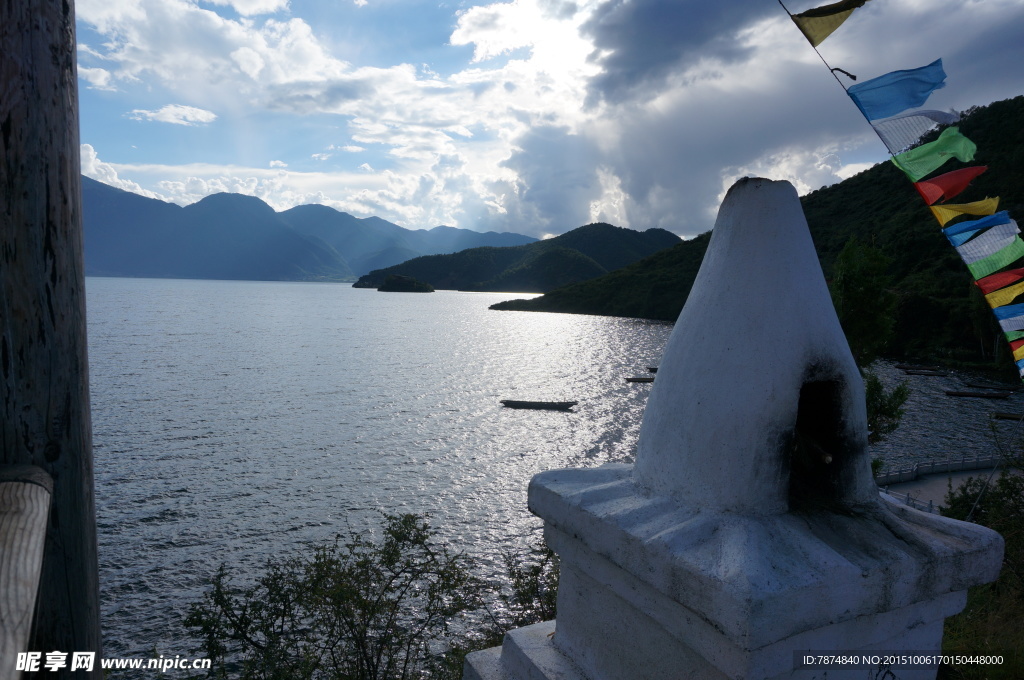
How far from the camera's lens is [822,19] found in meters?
4.76

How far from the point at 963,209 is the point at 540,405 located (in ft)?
104

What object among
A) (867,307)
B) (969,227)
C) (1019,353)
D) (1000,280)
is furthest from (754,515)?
(867,307)

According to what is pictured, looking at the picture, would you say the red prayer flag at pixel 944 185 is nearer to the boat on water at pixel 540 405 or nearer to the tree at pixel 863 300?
the tree at pixel 863 300

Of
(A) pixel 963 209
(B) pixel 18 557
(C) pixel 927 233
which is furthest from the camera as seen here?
(C) pixel 927 233

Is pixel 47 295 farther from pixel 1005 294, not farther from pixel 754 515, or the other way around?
pixel 1005 294

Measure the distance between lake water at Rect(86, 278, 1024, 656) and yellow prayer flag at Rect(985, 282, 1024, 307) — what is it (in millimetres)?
13481

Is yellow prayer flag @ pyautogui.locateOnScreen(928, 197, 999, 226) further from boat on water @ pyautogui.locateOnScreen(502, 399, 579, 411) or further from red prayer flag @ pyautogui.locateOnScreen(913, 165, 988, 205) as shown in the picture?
boat on water @ pyautogui.locateOnScreen(502, 399, 579, 411)

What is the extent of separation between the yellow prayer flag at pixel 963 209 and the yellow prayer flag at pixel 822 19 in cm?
322

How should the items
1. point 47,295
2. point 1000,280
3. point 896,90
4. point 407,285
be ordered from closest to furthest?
1. point 47,295
2. point 896,90
3. point 1000,280
4. point 407,285

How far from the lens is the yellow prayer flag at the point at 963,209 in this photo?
268 inches

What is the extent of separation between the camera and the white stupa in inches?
93.7

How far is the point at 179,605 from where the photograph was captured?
1443 centimetres

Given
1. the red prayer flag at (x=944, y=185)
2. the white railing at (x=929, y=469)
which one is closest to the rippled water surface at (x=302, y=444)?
the white railing at (x=929, y=469)

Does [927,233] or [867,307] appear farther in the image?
[927,233]
